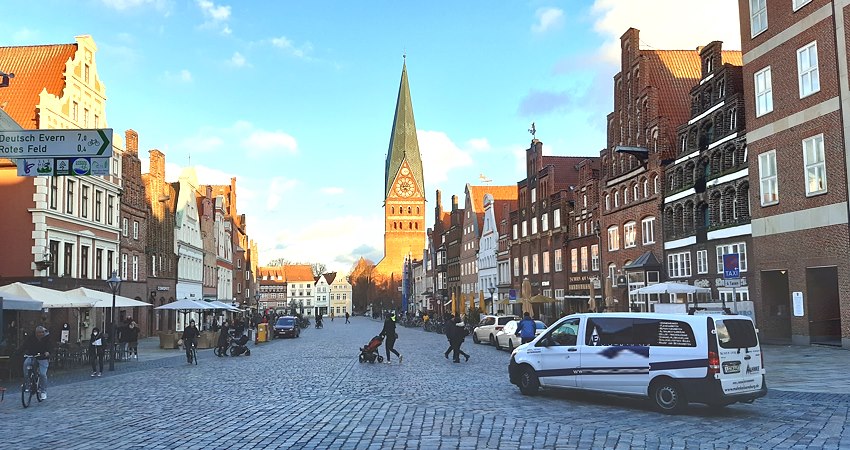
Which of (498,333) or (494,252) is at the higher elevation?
(494,252)

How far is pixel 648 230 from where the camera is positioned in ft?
144

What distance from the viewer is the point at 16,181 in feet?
113

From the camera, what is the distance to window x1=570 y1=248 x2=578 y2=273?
56.2m

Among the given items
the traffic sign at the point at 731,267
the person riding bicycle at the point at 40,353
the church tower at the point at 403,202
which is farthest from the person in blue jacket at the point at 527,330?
the church tower at the point at 403,202

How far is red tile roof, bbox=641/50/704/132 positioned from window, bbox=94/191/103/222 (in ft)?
102

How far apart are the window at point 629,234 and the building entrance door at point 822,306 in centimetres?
1750

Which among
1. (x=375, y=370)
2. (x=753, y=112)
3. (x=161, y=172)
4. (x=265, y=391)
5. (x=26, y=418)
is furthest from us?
(x=161, y=172)

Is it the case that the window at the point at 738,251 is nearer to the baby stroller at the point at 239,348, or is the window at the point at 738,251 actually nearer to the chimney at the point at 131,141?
the baby stroller at the point at 239,348

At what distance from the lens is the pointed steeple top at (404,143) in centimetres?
16275

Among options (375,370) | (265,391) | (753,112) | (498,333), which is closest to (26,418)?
(265,391)

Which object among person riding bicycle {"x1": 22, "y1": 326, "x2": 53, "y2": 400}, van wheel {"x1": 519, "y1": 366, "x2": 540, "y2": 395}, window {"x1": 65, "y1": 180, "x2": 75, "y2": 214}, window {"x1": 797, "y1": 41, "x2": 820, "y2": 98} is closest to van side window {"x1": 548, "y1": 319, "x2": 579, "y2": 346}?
van wheel {"x1": 519, "y1": 366, "x2": 540, "y2": 395}

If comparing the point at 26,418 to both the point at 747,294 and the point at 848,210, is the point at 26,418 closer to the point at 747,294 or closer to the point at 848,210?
the point at 848,210

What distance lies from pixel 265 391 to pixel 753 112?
23223 mm

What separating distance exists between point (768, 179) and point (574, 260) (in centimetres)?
2695
